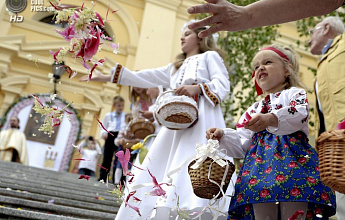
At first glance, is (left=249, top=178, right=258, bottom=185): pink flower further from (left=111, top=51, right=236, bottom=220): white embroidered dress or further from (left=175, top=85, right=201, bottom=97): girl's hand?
(left=175, top=85, right=201, bottom=97): girl's hand

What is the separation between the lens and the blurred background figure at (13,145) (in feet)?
29.5

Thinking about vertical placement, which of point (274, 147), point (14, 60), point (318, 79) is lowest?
point (274, 147)

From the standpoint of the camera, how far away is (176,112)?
84.6 inches

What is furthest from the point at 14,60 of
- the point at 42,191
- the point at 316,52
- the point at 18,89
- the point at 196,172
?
the point at 196,172

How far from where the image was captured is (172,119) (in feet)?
7.16

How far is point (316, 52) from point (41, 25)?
30.9ft

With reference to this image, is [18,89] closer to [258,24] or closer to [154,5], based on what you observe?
[154,5]

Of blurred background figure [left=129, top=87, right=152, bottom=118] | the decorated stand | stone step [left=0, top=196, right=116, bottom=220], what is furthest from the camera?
the decorated stand

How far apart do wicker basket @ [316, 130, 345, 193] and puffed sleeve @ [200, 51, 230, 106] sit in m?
0.95

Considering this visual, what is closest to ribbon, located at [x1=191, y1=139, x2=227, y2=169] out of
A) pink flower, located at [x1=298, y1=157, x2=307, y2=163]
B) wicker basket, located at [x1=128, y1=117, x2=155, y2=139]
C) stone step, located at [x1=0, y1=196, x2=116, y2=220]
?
pink flower, located at [x1=298, y1=157, x2=307, y2=163]

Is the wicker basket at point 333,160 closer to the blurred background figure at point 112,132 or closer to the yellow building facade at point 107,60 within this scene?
the blurred background figure at point 112,132

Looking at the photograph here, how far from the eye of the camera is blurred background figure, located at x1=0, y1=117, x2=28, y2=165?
8.99 m

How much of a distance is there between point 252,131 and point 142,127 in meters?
1.87

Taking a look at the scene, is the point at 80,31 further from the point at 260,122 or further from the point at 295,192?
the point at 295,192
